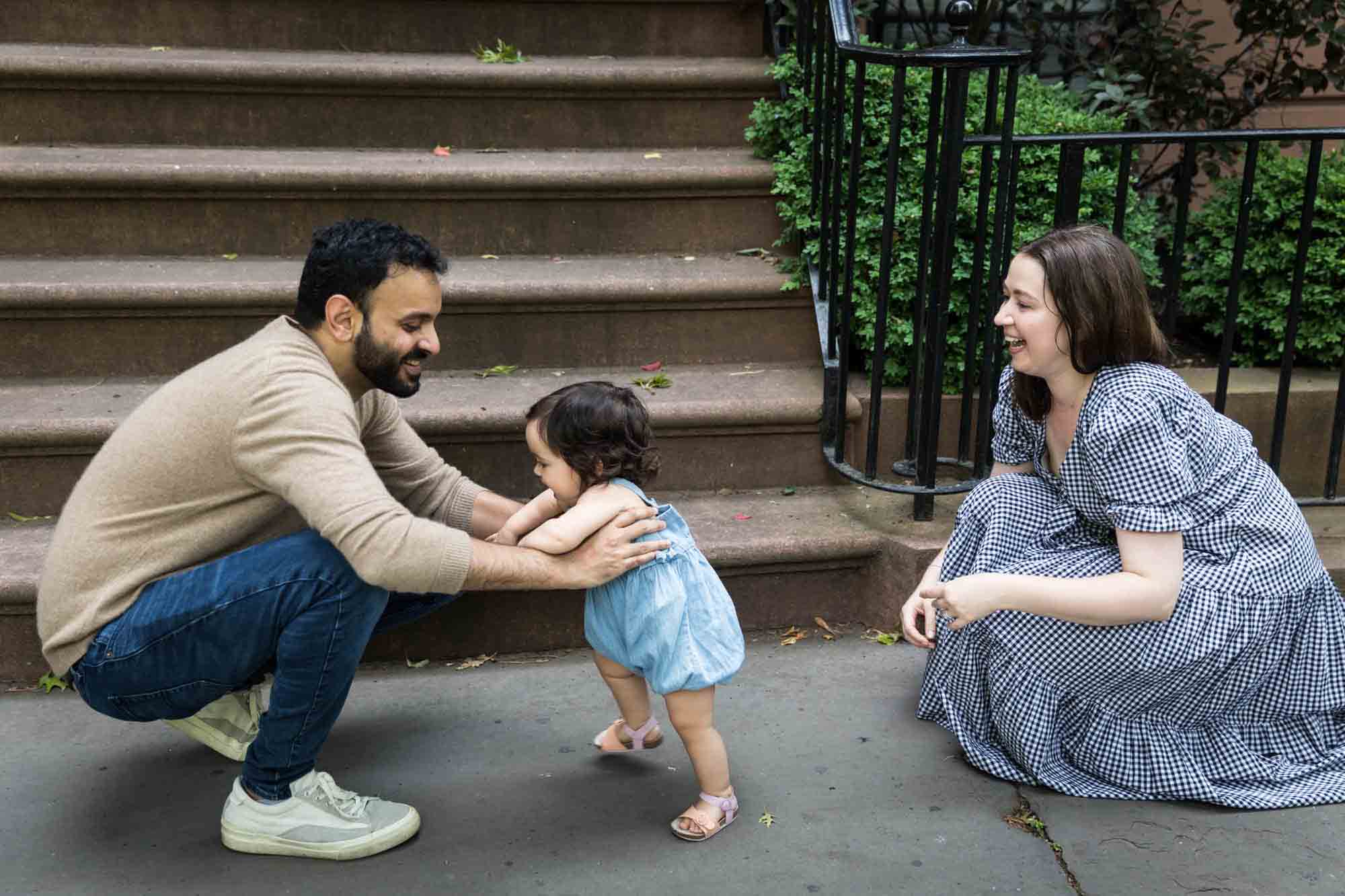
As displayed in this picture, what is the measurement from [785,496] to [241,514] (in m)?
1.61

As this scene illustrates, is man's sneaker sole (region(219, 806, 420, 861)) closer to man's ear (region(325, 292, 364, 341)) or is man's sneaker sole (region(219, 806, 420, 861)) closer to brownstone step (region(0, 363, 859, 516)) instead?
man's ear (region(325, 292, 364, 341))

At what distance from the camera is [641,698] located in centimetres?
272

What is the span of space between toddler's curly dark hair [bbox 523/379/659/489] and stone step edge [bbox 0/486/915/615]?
0.73 meters

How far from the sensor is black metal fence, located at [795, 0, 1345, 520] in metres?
3.06

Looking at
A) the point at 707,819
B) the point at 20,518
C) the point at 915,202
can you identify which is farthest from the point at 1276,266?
the point at 20,518

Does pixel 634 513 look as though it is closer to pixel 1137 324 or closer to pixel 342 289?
pixel 342 289

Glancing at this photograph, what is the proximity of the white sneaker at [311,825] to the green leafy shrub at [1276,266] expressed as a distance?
2897 mm

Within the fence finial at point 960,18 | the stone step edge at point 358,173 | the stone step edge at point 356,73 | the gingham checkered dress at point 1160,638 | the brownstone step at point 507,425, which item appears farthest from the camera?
the stone step edge at point 356,73

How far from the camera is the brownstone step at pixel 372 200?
3830 millimetres

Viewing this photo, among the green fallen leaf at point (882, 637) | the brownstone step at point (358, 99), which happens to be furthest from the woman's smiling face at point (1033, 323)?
the brownstone step at point (358, 99)

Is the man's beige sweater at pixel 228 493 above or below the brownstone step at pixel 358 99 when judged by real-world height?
below

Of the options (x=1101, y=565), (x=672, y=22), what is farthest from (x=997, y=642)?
(x=672, y=22)

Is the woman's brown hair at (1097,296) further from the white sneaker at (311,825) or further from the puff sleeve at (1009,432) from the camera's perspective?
the white sneaker at (311,825)

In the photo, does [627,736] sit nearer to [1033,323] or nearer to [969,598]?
[969,598]
